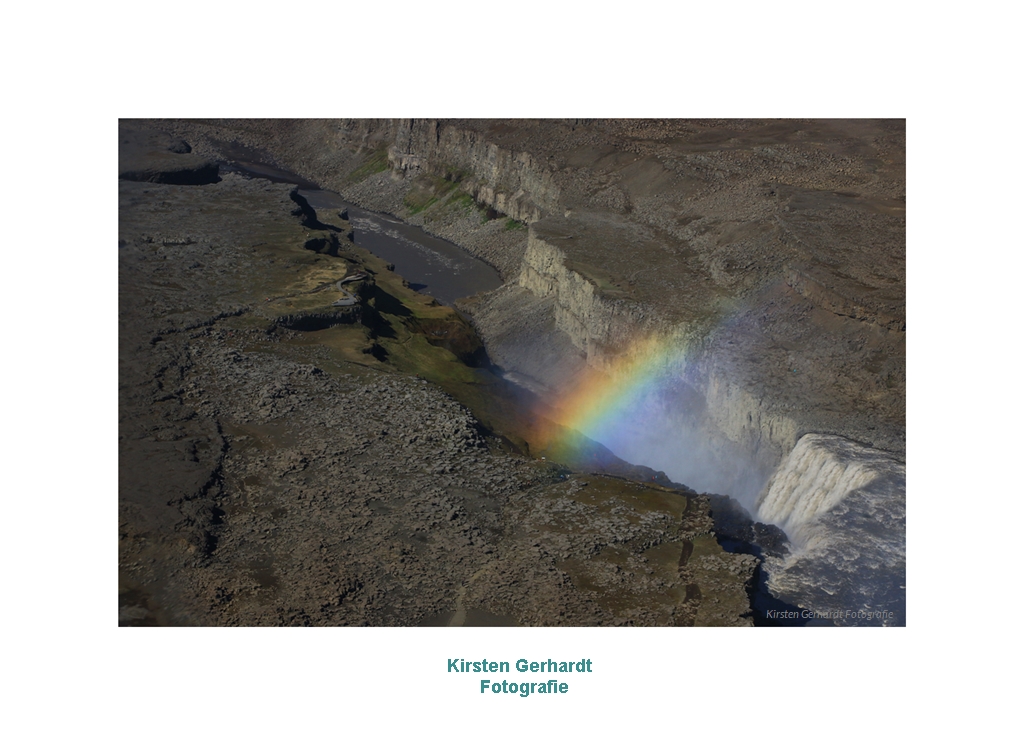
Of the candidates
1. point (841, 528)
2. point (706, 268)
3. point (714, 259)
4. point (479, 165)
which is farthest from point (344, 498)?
point (479, 165)

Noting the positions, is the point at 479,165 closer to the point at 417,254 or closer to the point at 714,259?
the point at 417,254

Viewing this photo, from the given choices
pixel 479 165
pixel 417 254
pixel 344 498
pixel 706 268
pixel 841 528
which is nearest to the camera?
pixel 344 498

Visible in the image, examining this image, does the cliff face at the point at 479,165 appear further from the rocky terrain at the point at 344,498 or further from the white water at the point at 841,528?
the white water at the point at 841,528

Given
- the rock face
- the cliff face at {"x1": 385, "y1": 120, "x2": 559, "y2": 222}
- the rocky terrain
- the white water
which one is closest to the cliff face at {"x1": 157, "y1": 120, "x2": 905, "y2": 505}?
the rock face

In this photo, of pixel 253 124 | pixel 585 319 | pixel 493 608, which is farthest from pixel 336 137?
pixel 493 608

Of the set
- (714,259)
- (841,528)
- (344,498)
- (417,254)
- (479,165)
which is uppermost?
(479,165)

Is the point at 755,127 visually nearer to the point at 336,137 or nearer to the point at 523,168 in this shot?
the point at 523,168

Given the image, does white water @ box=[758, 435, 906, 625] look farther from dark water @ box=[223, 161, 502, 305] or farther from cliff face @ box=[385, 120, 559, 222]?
cliff face @ box=[385, 120, 559, 222]
